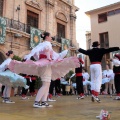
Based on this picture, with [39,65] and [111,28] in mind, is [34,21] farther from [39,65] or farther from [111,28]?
[39,65]

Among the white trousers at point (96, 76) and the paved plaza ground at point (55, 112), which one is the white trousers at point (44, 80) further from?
the white trousers at point (96, 76)

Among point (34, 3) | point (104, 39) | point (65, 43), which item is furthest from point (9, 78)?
point (104, 39)

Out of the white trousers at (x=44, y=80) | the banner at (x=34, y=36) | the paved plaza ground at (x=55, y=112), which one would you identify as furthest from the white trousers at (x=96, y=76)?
the banner at (x=34, y=36)

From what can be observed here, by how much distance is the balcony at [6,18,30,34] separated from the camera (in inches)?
636

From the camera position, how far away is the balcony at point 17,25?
16156 mm

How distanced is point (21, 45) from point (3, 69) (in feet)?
34.9

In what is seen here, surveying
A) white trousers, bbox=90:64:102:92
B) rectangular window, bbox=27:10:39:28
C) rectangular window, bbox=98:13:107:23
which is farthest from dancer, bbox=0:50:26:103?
rectangular window, bbox=98:13:107:23

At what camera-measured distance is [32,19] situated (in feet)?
61.7

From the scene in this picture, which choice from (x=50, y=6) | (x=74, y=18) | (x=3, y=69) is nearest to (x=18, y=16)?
(x=50, y=6)

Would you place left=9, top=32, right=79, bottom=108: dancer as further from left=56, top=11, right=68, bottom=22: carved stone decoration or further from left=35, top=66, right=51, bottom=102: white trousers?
left=56, top=11, right=68, bottom=22: carved stone decoration

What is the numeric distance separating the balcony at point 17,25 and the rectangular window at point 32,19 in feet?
3.35

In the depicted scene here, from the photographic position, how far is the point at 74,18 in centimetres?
2317

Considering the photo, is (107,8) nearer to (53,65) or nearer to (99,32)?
(99,32)

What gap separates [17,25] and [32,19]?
2.42 metres
